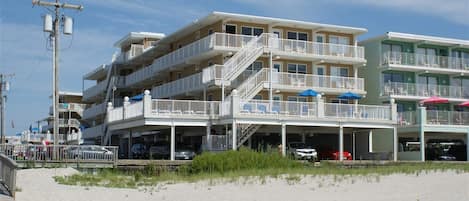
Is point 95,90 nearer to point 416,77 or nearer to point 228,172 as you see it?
Result: point 416,77

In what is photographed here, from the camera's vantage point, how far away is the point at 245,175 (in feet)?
74.7

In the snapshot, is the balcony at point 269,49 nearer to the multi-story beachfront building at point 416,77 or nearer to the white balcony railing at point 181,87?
the white balcony railing at point 181,87

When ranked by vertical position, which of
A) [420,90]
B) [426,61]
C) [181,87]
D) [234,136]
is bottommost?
[234,136]

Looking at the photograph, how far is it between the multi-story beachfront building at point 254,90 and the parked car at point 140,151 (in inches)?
23.4

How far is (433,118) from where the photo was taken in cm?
4791

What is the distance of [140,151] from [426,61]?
920 inches

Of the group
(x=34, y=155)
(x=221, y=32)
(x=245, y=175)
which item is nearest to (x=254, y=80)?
(x=221, y=32)

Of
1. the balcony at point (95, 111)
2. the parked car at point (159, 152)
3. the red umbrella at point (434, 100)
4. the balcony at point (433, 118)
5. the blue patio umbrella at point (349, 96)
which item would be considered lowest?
the parked car at point (159, 152)

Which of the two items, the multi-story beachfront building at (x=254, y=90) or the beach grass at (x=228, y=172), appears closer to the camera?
the beach grass at (x=228, y=172)

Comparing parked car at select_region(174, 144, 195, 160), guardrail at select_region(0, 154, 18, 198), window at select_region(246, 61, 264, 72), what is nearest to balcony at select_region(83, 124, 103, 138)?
window at select_region(246, 61, 264, 72)

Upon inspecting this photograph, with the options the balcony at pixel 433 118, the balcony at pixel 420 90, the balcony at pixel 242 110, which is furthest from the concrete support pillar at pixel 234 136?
the balcony at pixel 420 90

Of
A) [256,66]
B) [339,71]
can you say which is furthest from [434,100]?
[256,66]

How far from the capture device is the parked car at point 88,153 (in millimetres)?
29531

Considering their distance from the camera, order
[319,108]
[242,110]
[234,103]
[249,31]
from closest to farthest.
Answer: [234,103], [242,110], [319,108], [249,31]
